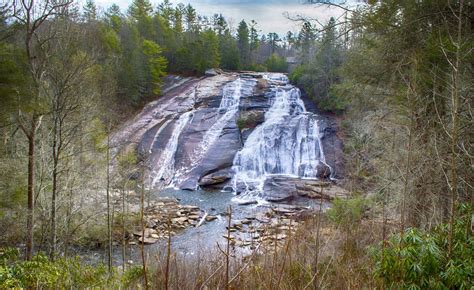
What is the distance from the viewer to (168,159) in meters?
23.5

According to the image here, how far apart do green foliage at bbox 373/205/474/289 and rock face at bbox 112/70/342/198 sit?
46.9 ft

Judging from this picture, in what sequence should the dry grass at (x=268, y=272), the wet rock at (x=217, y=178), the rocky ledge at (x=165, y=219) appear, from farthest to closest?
the wet rock at (x=217, y=178), the rocky ledge at (x=165, y=219), the dry grass at (x=268, y=272)

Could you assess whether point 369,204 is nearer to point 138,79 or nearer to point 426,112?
point 426,112

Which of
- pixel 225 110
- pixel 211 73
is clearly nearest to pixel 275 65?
pixel 211 73

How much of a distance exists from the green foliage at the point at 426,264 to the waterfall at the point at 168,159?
17640 millimetres

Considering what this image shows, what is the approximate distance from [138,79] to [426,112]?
24657 mm

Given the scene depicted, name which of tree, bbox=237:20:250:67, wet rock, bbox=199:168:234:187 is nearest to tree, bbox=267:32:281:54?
tree, bbox=237:20:250:67

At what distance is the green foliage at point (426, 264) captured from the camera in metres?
3.69

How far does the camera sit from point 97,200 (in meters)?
14.0

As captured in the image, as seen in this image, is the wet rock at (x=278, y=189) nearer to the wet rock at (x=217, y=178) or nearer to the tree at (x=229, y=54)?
the wet rock at (x=217, y=178)

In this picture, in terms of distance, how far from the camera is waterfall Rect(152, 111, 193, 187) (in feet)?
71.4

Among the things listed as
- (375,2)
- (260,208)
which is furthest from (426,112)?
(260,208)

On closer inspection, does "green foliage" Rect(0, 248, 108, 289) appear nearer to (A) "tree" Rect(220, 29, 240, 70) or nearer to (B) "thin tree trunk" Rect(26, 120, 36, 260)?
(B) "thin tree trunk" Rect(26, 120, 36, 260)

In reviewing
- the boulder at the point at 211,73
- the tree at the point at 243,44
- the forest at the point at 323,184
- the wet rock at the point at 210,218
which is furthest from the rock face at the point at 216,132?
the tree at the point at 243,44
